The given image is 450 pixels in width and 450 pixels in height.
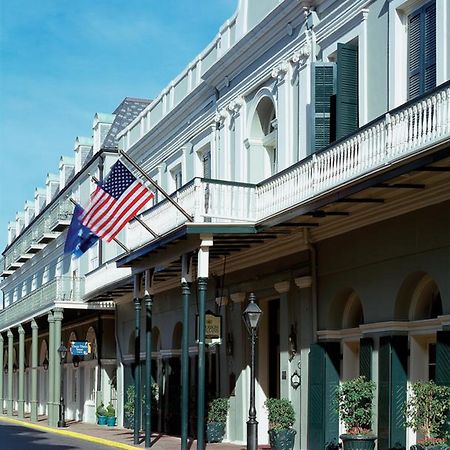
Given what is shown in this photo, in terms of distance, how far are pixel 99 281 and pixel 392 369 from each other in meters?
18.6

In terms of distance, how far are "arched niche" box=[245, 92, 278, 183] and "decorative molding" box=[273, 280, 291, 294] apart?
2.83m

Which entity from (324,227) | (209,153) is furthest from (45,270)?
(324,227)

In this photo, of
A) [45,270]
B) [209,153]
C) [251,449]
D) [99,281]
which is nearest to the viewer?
[251,449]

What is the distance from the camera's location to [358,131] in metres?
16.6

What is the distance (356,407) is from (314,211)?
132 inches

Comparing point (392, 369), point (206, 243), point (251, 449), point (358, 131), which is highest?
point (358, 131)

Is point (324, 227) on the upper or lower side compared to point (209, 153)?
lower

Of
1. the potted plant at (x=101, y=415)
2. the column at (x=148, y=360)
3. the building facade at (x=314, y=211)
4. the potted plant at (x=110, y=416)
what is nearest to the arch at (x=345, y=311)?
the building facade at (x=314, y=211)

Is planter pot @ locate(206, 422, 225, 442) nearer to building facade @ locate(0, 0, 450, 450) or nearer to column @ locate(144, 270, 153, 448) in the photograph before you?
building facade @ locate(0, 0, 450, 450)

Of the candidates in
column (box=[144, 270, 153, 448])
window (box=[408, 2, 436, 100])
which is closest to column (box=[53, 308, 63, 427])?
column (box=[144, 270, 153, 448])

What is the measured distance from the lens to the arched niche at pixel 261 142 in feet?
78.1

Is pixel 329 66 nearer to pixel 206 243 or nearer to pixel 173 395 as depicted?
pixel 206 243

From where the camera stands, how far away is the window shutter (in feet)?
63.9

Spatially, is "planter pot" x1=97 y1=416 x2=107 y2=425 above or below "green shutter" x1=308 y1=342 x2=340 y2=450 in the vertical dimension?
below
